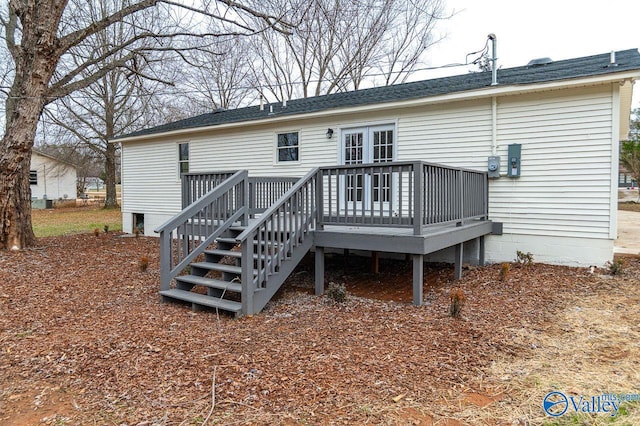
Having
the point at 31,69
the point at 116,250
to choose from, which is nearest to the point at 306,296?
the point at 116,250

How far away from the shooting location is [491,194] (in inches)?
275

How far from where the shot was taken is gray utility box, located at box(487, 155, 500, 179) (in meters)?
6.79

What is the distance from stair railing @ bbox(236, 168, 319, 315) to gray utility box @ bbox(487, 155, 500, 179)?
3280mm

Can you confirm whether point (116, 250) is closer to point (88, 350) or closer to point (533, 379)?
point (88, 350)

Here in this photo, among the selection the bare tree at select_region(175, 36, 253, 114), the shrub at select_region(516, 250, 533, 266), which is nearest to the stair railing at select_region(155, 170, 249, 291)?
the shrub at select_region(516, 250, 533, 266)

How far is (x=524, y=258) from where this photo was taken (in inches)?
257

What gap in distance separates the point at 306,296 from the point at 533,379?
121 inches

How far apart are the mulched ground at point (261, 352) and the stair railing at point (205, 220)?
54cm

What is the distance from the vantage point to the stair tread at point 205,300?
14.5 ft

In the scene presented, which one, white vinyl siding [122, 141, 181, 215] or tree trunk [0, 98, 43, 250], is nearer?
tree trunk [0, 98, 43, 250]

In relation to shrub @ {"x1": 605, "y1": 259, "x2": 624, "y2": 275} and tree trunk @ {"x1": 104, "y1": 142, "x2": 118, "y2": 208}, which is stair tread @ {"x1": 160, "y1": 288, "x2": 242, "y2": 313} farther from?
tree trunk @ {"x1": 104, "y1": 142, "x2": 118, "y2": 208}

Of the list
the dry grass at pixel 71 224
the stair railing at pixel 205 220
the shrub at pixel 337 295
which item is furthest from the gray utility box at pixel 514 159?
the dry grass at pixel 71 224

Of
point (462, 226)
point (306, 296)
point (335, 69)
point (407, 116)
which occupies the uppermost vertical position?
point (335, 69)

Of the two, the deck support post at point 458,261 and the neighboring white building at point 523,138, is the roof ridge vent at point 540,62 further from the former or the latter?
the deck support post at point 458,261
